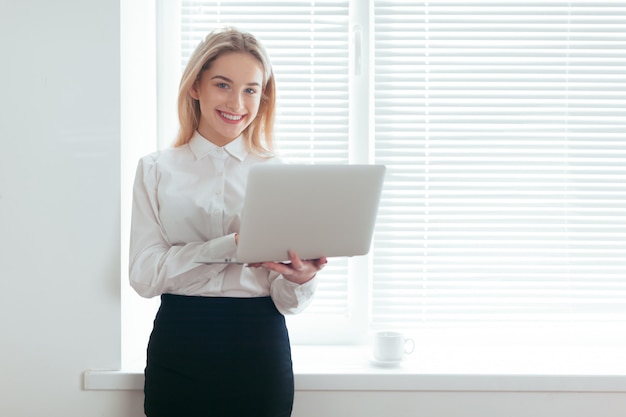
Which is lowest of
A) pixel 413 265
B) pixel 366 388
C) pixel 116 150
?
pixel 366 388

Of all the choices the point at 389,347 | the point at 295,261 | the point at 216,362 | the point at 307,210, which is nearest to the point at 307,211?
the point at 307,210

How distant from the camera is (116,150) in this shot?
185 centimetres

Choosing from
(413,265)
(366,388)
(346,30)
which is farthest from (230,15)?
(366,388)

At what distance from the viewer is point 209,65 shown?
5.50ft

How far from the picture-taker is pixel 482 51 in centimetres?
220

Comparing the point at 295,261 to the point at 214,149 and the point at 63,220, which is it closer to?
the point at 214,149

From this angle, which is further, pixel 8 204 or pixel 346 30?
pixel 346 30

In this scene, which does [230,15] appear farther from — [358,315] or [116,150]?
[358,315]

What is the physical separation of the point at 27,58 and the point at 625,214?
1.92 metres

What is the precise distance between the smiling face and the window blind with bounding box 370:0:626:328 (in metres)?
0.63

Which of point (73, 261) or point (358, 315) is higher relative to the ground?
point (73, 261)

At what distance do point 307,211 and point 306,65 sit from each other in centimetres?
95

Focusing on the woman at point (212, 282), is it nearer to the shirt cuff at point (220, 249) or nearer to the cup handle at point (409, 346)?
the shirt cuff at point (220, 249)

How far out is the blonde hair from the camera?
5.46 feet
